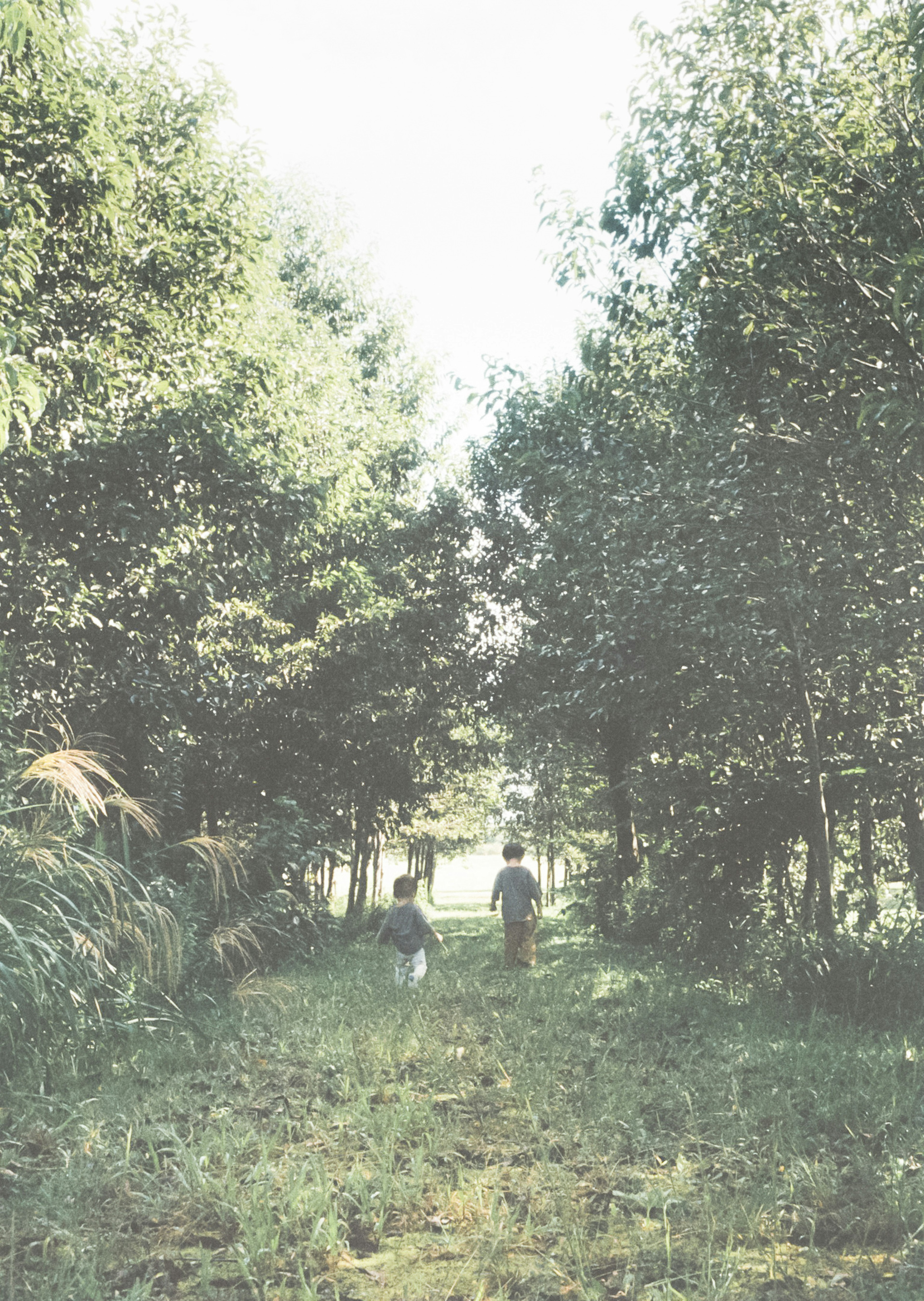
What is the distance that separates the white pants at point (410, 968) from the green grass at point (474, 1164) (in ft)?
8.66

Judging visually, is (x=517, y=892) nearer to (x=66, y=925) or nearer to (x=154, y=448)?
(x=154, y=448)

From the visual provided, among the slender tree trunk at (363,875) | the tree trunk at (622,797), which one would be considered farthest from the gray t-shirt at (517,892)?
the slender tree trunk at (363,875)

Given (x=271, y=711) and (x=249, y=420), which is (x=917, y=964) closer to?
(x=249, y=420)

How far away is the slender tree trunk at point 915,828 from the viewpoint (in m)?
11.1

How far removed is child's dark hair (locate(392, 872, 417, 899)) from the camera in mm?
11203

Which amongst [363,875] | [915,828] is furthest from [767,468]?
[363,875]

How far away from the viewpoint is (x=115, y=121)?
33.4 feet

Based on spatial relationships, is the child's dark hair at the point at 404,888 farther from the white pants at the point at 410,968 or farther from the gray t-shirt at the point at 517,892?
the gray t-shirt at the point at 517,892

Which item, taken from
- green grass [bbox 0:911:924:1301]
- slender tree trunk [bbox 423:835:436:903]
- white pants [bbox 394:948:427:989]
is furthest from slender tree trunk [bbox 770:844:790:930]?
slender tree trunk [bbox 423:835:436:903]

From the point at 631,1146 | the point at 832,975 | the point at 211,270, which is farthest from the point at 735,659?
the point at 211,270

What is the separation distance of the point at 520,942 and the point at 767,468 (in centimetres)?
766

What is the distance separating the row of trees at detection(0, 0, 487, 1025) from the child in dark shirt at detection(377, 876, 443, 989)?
2.48 meters

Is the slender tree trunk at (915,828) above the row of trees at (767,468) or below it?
below

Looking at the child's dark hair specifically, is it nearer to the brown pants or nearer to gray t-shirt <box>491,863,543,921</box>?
gray t-shirt <box>491,863,543,921</box>
